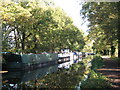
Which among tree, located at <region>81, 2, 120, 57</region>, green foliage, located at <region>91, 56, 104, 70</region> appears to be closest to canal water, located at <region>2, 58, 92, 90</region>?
green foliage, located at <region>91, 56, 104, 70</region>

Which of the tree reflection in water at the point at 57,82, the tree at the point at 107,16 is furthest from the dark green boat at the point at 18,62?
the tree at the point at 107,16

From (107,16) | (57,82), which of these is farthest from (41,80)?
(107,16)

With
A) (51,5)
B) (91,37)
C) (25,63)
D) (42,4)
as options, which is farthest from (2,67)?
(91,37)

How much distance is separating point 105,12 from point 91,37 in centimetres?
1221

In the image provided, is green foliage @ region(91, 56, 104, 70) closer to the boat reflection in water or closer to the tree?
the boat reflection in water

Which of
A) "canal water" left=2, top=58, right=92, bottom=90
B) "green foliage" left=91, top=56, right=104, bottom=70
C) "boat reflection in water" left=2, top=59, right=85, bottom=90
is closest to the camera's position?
"canal water" left=2, top=58, right=92, bottom=90

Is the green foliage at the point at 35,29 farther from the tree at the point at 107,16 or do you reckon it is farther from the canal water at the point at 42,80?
the canal water at the point at 42,80

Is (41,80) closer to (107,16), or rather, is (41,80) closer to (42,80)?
(42,80)

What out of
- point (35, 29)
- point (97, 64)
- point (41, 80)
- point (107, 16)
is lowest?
point (41, 80)

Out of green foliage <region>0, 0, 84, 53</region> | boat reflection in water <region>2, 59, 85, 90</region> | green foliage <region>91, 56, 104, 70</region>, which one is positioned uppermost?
green foliage <region>0, 0, 84, 53</region>

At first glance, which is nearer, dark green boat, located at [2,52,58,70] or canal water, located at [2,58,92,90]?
canal water, located at [2,58,92,90]

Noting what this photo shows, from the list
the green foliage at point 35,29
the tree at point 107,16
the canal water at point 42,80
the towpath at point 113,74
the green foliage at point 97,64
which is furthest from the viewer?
the green foliage at point 35,29

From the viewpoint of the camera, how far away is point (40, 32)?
27.8 m

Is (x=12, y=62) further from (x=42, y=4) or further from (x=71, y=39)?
(x=71, y=39)
